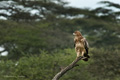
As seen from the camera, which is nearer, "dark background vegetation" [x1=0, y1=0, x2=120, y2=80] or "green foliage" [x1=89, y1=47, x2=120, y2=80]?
"dark background vegetation" [x1=0, y1=0, x2=120, y2=80]

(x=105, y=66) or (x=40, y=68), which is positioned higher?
(x=40, y=68)

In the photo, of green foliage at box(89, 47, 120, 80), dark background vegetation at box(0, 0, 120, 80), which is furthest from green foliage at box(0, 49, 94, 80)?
green foliage at box(89, 47, 120, 80)

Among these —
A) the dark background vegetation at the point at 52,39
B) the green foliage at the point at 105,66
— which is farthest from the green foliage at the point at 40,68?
the green foliage at the point at 105,66

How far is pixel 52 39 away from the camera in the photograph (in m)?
30.1

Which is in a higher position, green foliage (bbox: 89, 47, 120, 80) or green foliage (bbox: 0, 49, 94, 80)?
green foliage (bbox: 0, 49, 94, 80)

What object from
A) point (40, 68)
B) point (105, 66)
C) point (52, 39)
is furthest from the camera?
point (52, 39)

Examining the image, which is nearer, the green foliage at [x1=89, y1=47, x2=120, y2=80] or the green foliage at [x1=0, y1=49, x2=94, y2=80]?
the green foliage at [x1=0, y1=49, x2=94, y2=80]

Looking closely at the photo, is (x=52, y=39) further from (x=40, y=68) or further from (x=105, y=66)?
(x=40, y=68)

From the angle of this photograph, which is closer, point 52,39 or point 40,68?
point 40,68

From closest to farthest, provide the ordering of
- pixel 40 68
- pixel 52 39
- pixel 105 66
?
pixel 40 68 → pixel 105 66 → pixel 52 39

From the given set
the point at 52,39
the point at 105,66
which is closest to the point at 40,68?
the point at 105,66

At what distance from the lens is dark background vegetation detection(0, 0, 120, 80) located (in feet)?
55.7

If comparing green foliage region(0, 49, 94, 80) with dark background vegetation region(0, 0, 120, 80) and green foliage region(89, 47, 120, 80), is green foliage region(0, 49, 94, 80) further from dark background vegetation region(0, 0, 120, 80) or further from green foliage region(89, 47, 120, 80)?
green foliage region(89, 47, 120, 80)

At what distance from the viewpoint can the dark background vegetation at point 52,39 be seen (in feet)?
55.7
